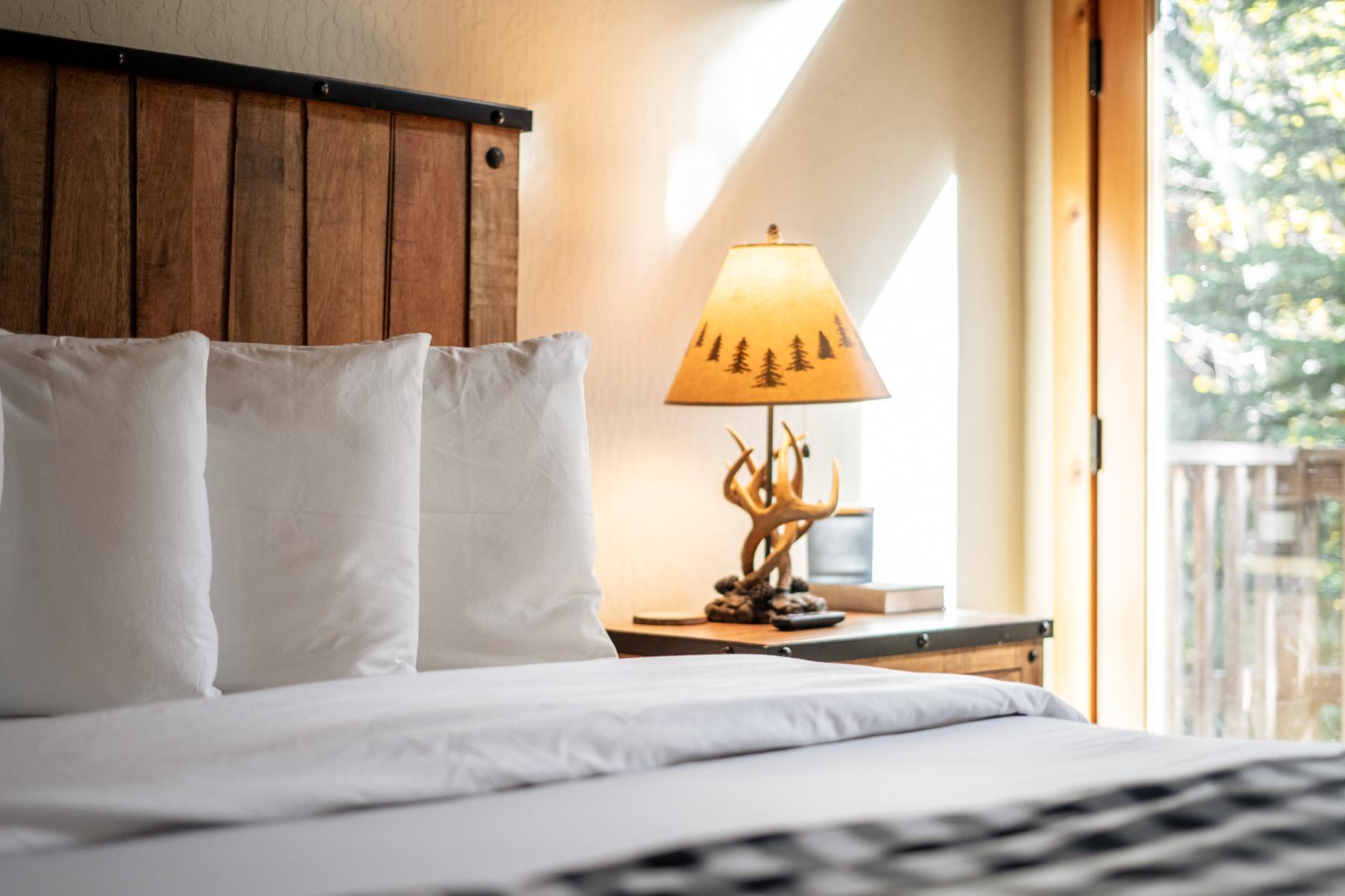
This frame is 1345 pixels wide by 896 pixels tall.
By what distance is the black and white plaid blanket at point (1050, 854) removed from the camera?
85 centimetres

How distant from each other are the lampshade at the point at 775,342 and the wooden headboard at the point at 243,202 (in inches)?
14.2

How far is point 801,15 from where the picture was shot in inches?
114

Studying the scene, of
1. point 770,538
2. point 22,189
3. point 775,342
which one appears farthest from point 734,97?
point 22,189

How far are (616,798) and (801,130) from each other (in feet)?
6.73

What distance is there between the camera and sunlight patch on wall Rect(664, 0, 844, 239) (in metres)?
2.73

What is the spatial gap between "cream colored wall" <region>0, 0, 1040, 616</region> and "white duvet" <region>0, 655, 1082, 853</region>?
1.12 metres

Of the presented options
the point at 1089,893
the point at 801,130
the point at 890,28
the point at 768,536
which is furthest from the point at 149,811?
the point at 890,28

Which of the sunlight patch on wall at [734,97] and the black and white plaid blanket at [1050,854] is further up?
the sunlight patch on wall at [734,97]

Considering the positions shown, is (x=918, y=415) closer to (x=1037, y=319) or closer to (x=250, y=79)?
(x=1037, y=319)

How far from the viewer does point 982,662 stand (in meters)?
2.44

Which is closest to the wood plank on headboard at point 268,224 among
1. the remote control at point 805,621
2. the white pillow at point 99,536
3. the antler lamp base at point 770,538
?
the white pillow at point 99,536

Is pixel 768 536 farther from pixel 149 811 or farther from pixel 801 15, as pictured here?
pixel 149 811

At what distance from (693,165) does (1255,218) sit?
1.16 m

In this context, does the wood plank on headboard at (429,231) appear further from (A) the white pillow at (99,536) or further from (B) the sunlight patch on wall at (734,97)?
(A) the white pillow at (99,536)
